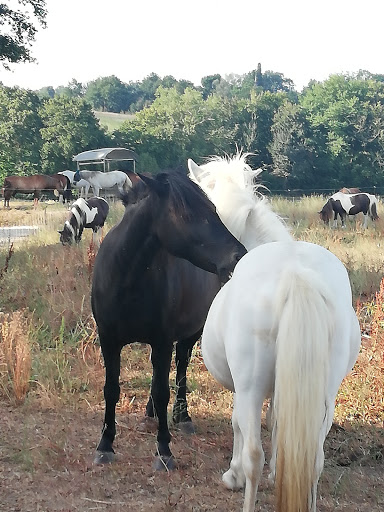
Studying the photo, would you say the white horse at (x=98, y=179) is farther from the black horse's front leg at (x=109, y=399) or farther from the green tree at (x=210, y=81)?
the green tree at (x=210, y=81)

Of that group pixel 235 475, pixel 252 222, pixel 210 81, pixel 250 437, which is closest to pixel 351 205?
pixel 252 222

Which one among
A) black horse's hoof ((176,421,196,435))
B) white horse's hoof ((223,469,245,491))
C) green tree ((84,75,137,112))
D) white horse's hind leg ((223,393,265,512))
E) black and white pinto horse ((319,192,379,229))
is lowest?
black horse's hoof ((176,421,196,435))

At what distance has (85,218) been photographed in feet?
45.9

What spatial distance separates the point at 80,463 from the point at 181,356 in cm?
121

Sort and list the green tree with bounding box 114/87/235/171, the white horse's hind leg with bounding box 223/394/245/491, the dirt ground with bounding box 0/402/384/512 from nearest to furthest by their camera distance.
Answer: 1. the dirt ground with bounding box 0/402/384/512
2. the white horse's hind leg with bounding box 223/394/245/491
3. the green tree with bounding box 114/87/235/171

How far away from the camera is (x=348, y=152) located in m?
49.0

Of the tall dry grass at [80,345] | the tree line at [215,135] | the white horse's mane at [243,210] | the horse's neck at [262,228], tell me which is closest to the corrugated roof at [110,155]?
the tree line at [215,135]

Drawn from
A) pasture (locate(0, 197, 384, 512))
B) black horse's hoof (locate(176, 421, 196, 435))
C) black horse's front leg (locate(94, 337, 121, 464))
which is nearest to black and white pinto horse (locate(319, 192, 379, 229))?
pasture (locate(0, 197, 384, 512))

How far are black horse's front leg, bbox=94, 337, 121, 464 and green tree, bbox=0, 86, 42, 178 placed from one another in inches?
1449

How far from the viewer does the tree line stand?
1583 inches

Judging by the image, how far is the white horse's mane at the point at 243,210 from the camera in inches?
133

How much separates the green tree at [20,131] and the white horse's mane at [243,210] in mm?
36870

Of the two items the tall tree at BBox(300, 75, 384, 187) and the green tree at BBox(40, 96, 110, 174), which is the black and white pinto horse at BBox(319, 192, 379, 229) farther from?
the tall tree at BBox(300, 75, 384, 187)

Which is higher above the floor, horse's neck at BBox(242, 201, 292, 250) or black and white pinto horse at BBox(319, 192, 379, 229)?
horse's neck at BBox(242, 201, 292, 250)
